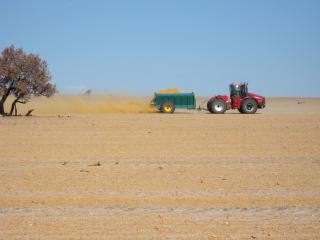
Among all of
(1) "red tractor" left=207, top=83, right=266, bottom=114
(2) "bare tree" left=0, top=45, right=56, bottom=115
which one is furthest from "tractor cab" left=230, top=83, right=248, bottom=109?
(2) "bare tree" left=0, top=45, right=56, bottom=115

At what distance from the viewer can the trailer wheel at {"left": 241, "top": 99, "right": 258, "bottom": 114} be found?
111 ft

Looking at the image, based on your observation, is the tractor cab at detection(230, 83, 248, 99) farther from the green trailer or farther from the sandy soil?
the sandy soil

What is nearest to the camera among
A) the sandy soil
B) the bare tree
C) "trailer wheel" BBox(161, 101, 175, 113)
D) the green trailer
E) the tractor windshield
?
the sandy soil

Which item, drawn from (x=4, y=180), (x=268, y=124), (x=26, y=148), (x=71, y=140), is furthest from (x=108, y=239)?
(x=268, y=124)

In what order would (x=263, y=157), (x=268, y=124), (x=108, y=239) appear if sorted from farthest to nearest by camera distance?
(x=268, y=124), (x=263, y=157), (x=108, y=239)

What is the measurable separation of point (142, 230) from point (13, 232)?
1740mm

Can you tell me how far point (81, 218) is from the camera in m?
7.82

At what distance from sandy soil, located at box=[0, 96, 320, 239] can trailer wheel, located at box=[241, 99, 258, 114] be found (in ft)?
44.8

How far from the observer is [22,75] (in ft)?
97.3

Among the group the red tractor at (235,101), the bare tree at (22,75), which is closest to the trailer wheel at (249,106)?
the red tractor at (235,101)

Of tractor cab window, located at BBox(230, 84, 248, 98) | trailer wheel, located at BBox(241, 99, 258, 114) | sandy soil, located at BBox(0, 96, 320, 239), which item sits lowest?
sandy soil, located at BBox(0, 96, 320, 239)

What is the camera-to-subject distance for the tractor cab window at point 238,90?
33.8 m

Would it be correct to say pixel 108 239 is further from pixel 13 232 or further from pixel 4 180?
pixel 4 180

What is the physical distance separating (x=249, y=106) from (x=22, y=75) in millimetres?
14388
